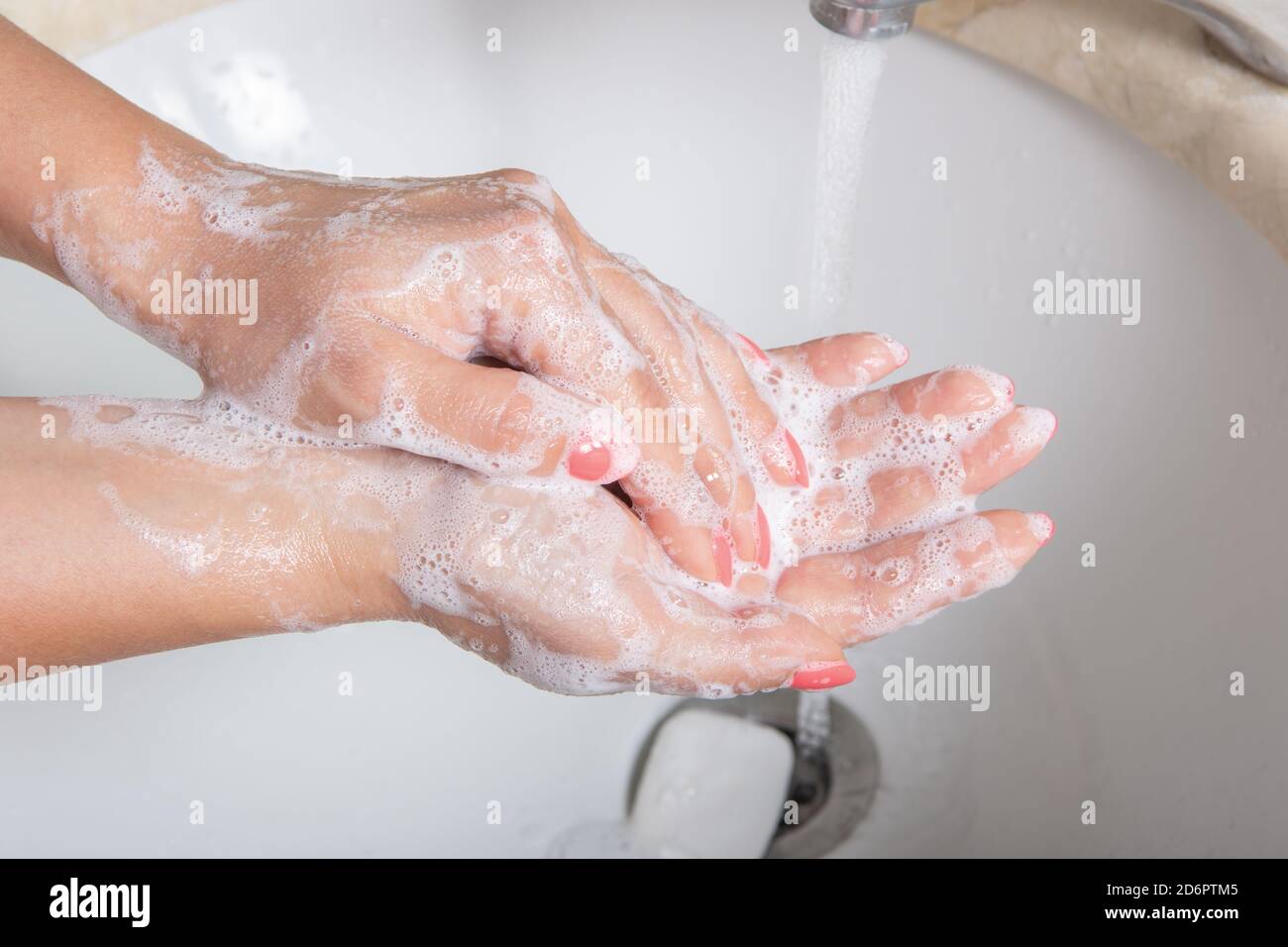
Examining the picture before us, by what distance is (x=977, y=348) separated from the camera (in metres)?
0.86

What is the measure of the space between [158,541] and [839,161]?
0.47 meters

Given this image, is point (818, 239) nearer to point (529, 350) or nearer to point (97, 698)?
point (529, 350)

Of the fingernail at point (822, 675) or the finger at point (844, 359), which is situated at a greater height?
the finger at point (844, 359)

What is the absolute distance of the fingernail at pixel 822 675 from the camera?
0.59m

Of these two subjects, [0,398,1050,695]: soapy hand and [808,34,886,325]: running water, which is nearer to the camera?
[0,398,1050,695]: soapy hand

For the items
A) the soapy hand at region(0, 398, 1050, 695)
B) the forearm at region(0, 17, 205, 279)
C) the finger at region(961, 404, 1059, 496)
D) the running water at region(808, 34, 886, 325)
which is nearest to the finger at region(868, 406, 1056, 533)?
the finger at region(961, 404, 1059, 496)

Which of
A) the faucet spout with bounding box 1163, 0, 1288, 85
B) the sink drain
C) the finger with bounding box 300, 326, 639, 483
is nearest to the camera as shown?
the finger with bounding box 300, 326, 639, 483

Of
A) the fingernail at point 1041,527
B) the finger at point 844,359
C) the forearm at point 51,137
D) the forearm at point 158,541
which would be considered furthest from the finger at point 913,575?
the forearm at point 51,137

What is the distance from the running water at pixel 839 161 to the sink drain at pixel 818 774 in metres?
0.29

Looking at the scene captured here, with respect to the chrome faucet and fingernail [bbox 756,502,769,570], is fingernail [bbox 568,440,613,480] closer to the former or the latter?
fingernail [bbox 756,502,769,570]

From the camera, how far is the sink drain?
84 centimetres

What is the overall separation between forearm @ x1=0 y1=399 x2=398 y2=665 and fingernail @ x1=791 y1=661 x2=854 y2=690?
205 millimetres

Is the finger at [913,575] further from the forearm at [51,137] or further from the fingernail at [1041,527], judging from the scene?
the forearm at [51,137]

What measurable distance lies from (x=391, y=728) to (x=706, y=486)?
13.6 inches
